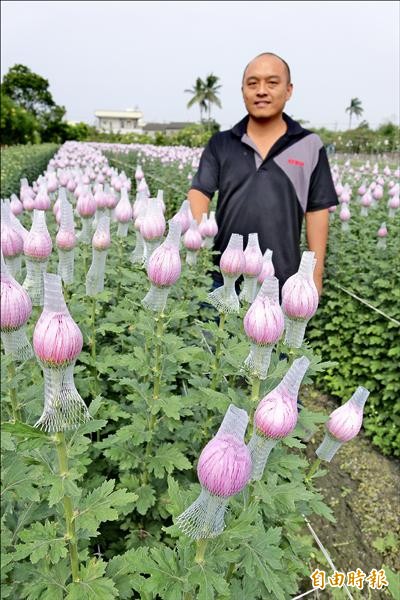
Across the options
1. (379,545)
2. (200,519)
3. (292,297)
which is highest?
(292,297)

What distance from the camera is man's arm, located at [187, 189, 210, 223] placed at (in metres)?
3.39

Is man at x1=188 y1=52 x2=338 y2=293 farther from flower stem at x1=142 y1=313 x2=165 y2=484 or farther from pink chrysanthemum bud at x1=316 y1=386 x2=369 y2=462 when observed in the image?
pink chrysanthemum bud at x1=316 y1=386 x2=369 y2=462

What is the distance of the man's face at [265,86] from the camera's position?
9.95 feet

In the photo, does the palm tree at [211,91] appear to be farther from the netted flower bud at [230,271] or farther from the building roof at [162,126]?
the netted flower bud at [230,271]

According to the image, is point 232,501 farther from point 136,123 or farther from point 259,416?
point 136,123

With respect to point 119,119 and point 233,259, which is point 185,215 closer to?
point 233,259

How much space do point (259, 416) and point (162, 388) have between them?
101 cm

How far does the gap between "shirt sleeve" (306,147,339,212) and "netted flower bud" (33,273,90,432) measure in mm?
2704

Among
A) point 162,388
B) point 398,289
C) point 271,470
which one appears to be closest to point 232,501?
point 271,470

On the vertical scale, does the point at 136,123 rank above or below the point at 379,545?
above

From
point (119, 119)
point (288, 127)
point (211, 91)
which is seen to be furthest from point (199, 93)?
point (288, 127)

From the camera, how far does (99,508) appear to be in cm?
128

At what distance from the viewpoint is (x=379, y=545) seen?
3.35m

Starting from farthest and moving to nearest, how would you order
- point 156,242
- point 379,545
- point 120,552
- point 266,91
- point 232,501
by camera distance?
point 379,545 < point 266,91 < point 120,552 < point 156,242 < point 232,501
